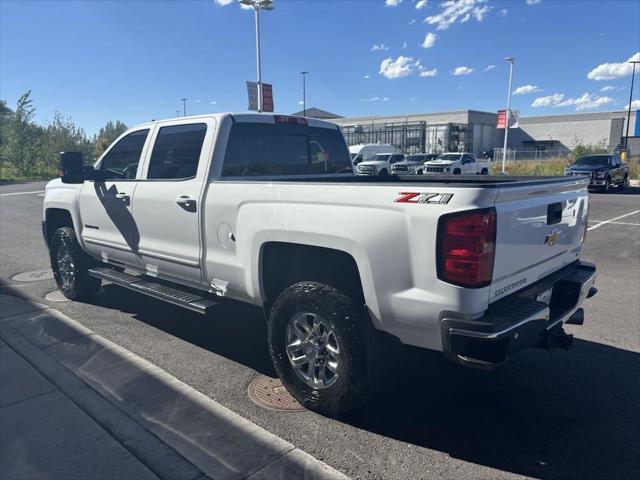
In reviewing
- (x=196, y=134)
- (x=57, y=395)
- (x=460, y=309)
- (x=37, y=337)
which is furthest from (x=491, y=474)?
(x=37, y=337)

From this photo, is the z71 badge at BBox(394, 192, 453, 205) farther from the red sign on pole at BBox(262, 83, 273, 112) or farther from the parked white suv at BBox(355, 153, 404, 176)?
the parked white suv at BBox(355, 153, 404, 176)

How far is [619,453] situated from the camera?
9.35 feet

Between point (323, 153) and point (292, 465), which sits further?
point (323, 153)

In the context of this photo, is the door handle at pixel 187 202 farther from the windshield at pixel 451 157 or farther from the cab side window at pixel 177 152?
the windshield at pixel 451 157

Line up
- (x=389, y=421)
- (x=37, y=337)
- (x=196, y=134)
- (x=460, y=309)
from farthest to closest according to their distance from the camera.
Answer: (x=37, y=337)
(x=196, y=134)
(x=389, y=421)
(x=460, y=309)

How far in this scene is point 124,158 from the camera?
513 cm

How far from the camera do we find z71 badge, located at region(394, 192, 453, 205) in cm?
252

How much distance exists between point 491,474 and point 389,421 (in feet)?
2.49

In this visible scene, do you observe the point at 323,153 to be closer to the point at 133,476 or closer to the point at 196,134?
the point at 196,134

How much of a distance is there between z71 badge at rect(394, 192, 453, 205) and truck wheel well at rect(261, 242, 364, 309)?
0.60 metres

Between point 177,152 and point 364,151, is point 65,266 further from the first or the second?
point 364,151

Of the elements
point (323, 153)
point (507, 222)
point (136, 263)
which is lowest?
point (136, 263)

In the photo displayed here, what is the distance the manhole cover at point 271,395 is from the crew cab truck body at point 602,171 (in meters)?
21.3


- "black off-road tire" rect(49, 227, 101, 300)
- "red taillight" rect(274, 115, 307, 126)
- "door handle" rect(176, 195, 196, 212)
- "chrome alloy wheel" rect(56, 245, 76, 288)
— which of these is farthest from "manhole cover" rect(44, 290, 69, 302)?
"red taillight" rect(274, 115, 307, 126)
